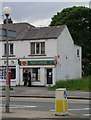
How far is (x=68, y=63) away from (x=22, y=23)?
792cm

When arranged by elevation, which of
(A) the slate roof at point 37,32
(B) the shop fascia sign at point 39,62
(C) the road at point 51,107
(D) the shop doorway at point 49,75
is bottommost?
(C) the road at point 51,107

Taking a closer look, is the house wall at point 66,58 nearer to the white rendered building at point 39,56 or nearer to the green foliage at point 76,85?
the white rendered building at point 39,56

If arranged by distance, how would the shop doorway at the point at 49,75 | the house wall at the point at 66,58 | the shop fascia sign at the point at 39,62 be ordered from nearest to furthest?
the shop fascia sign at the point at 39,62 < the shop doorway at the point at 49,75 < the house wall at the point at 66,58

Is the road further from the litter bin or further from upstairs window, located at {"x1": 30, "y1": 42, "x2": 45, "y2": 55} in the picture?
upstairs window, located at {"x1": 30, "y1": 42, "x2": 45, "y2": 55}

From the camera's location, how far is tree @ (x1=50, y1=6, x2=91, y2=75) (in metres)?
59.2

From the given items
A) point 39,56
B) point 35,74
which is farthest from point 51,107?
point 35,74

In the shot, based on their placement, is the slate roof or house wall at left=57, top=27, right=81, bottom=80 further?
house wall at left=57, top=27, right=81, bottom=80

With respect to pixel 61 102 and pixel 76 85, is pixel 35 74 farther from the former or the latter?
pixel 61 102

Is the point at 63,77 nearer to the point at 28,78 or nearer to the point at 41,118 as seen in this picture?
the point at 28,78

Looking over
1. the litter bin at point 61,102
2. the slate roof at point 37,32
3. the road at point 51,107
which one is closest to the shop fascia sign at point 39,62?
the slate roof at point 37,32

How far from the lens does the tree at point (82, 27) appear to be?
59.2m

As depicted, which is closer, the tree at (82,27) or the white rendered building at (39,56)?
the white rendered building at (39,56)

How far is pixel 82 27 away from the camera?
60.8 meters

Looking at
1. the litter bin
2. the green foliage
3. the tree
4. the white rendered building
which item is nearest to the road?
the litter bin
